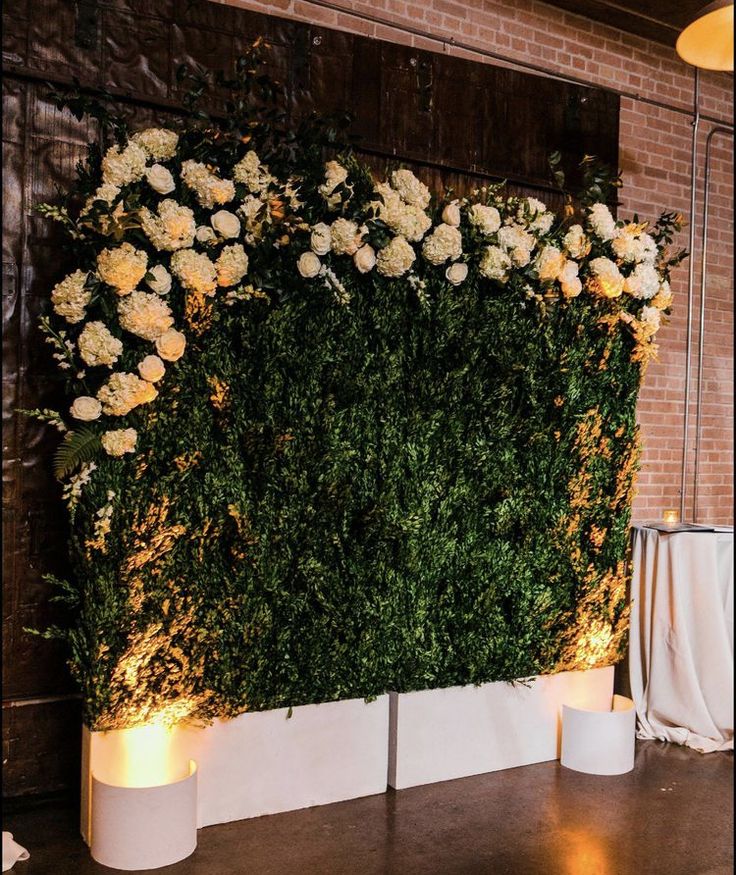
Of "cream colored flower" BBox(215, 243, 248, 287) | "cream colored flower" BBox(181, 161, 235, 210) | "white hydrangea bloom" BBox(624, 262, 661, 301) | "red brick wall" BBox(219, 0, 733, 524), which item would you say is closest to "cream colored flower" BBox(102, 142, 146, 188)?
"cream colored flower" BBox(181, 161, 235, 210)

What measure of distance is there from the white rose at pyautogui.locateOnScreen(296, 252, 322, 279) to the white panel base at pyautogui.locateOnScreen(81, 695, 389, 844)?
5.51 ft

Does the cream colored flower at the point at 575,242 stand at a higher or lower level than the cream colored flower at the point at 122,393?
higher

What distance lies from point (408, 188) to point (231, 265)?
2.66 feet

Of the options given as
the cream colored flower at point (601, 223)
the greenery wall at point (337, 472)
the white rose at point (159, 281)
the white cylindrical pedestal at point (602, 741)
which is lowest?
the white cylindrical pedestal at point (602, 741)

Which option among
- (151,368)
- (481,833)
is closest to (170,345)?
(151,368)

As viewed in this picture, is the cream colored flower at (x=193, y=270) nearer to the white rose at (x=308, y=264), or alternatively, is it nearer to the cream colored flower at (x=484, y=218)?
the white rose at (x=308, y=264)

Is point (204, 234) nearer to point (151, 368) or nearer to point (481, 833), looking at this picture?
point (151, 368)

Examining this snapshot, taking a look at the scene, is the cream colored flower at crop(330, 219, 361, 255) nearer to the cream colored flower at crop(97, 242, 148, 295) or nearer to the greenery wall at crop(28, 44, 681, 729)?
the greenery wall at crop(28, 44, 681, 729)

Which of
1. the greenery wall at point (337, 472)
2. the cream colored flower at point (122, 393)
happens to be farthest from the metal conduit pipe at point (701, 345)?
the cream colored flower at point (122, 393)

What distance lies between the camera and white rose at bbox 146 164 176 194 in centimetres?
285

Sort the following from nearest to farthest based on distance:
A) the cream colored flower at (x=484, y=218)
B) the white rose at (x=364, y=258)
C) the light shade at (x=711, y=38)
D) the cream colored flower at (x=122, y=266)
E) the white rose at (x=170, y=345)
→ the cream colored flower at (x=122, y=266) → the white rose at (x=170, y=345) → the light shade at (x=711, y=38) → the white rose at (x=364, y=258) → the cream colored flower at (x=484, y=218)

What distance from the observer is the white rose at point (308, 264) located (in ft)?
10.1

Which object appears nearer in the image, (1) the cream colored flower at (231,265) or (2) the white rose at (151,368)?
(2) the white rose at (151,368)

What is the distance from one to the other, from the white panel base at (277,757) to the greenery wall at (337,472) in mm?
80
